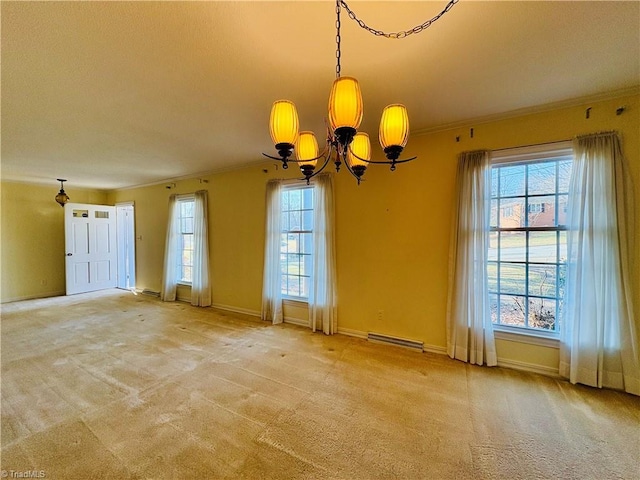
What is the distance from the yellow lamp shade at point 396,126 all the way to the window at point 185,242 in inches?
197

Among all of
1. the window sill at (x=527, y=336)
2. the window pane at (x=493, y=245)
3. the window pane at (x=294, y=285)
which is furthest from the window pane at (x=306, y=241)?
the window sill at (x=527, y=336)

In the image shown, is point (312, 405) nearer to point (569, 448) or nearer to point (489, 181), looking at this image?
point (569, 448)

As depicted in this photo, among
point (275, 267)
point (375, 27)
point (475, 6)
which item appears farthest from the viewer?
point (275, 267)

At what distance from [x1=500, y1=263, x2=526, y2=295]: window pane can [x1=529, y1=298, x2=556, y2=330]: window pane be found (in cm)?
16

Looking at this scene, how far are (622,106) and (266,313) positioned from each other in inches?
186

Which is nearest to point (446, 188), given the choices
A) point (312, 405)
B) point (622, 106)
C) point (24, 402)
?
point (622, 106)

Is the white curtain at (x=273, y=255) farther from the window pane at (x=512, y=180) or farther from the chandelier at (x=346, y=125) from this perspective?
the window pane at (x=512, y=180)

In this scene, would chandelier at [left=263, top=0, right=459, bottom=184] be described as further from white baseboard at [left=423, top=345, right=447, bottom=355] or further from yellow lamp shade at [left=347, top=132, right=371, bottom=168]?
white baseboard at [left=423, top=345, right=447, bottom=355]

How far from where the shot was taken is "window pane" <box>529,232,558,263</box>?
8.39 feet

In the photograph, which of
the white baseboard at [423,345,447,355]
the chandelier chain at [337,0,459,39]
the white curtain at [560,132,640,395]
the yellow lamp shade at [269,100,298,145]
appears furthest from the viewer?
the white baseboard at [423,345,447,355]

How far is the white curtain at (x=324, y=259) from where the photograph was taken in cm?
358

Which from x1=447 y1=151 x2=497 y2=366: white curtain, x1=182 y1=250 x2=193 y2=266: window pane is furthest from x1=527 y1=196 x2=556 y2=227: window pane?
x1=182 y1=250 x2=193 y2=266: window pane

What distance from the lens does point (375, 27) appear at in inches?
59.5

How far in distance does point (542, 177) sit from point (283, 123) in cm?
275
